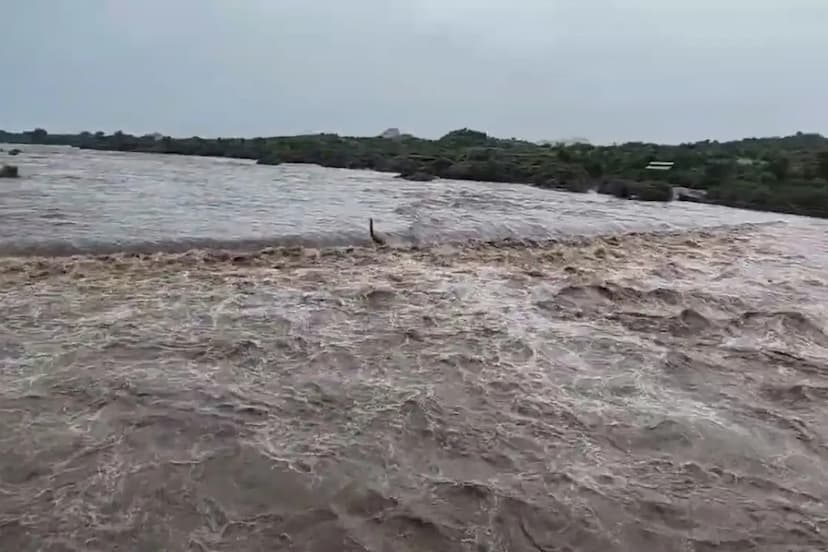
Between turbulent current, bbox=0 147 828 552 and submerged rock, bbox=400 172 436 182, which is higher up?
submerged rock, bbox=400 172 436 182

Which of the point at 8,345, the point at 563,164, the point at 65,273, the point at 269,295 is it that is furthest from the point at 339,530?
the point at 563,164

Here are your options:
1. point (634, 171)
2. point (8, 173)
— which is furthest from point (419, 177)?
point (8, 173)

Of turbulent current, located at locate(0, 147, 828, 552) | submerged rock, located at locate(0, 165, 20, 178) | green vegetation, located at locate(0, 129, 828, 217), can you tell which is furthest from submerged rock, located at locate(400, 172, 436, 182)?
turbulent current, located at locate(0, 147, 828, 552)

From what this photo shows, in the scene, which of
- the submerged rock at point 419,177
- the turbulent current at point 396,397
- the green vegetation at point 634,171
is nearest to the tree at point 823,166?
the green vegetation at point 634,171

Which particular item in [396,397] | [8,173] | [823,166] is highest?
[823,166]

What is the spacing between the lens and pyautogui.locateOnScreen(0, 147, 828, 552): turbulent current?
14.9ft

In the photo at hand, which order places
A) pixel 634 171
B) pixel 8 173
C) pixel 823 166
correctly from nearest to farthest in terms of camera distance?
pixel 8 173
pixel 823 166
pixel 634 171

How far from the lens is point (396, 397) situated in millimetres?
6473

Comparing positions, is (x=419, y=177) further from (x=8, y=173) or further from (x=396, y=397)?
(x=396, y=397)

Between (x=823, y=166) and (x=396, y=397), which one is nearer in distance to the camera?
(x=396, y=397)

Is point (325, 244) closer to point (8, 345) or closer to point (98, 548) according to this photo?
point (8, 345)

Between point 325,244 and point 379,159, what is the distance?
27.7 meters

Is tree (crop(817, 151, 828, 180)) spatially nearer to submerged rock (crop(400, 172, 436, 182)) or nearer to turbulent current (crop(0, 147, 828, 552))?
submerged rock (crop(400, 172, 436, 182))

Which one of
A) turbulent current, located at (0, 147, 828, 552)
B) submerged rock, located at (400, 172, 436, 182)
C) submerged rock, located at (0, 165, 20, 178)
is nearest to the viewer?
turbulent current, located at (0, 147, 828, 552)
